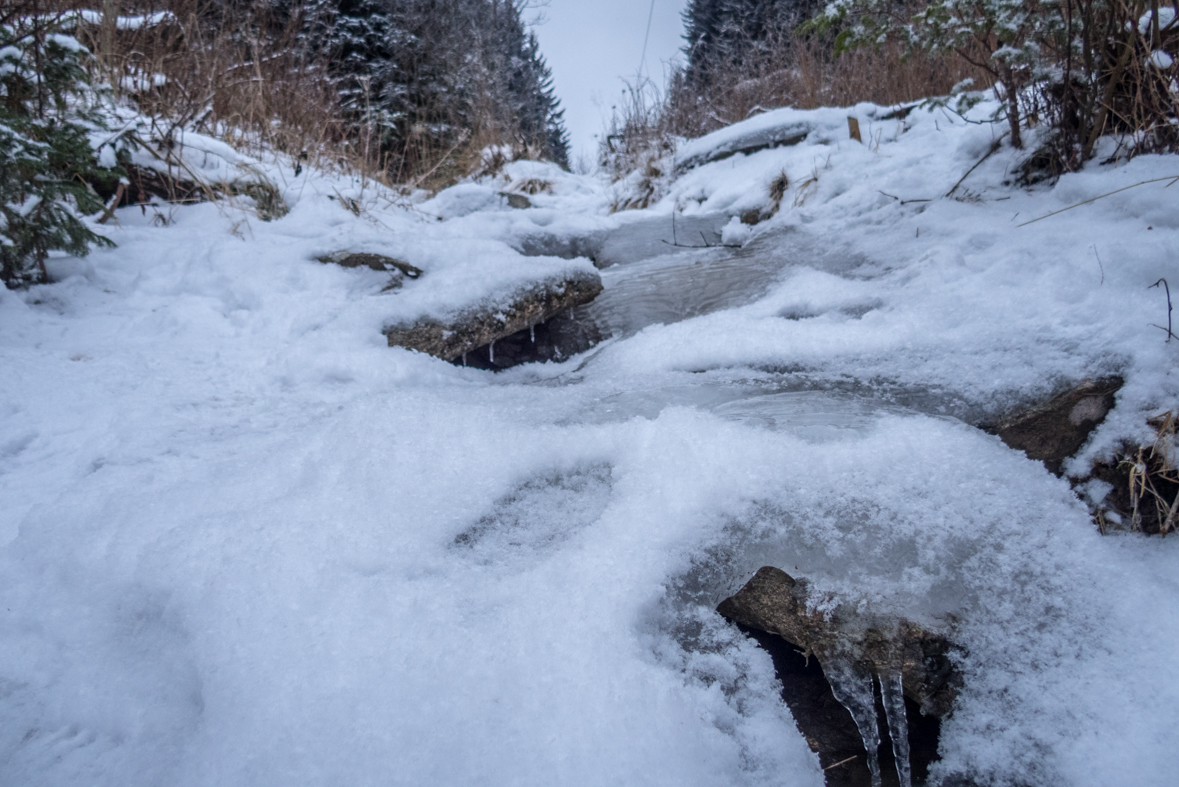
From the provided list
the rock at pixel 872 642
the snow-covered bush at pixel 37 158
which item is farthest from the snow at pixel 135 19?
the rock at pixel 872 642

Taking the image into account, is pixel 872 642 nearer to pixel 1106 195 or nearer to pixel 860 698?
pixel 860 698

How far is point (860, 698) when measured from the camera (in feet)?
2.49

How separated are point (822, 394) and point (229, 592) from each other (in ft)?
4.26

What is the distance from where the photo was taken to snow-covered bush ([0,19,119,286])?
1.40 m

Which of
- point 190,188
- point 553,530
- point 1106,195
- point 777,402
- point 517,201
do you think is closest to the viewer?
point 553,530

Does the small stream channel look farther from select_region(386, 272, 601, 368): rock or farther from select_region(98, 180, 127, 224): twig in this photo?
select_region(98, 180, 127, 224): twig

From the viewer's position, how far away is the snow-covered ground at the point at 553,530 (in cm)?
67

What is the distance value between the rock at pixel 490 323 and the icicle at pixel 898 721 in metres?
1.51

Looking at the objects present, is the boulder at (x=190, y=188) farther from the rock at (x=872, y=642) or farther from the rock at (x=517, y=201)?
the rock at (x=872, y=642)

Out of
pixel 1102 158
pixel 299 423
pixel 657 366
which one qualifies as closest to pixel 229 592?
pixel 299 423

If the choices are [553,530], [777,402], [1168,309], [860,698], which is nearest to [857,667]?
[860,698]

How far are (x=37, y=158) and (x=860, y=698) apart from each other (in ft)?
7.36

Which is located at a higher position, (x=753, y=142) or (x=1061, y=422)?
(x=753, y=142)

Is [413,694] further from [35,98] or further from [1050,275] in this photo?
[35,98]
